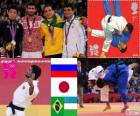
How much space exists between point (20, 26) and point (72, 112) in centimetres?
162

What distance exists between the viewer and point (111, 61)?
4.54 m

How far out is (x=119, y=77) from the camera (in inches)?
179

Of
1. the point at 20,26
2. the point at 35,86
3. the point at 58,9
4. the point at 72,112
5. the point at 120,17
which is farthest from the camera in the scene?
the point at 58,9

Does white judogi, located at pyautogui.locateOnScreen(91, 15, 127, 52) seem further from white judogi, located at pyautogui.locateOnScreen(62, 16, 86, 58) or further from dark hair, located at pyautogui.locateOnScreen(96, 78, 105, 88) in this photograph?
white judogi, located at pyautogui.locateOnScreen(62, 16, 86, 58)

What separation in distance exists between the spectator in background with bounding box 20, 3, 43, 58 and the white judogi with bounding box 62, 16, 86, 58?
0.36 metres

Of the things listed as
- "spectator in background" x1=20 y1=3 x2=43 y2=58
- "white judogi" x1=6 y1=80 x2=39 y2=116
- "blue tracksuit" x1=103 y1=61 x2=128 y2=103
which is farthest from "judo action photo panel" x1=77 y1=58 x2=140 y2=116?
"spectator in background" x1=20 y1=3 x2=43 y2=58

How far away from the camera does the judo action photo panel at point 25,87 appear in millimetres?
4062

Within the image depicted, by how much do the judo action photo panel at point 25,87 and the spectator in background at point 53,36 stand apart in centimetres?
82

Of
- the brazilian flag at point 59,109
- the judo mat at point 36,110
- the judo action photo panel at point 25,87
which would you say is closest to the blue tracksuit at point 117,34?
the judo action photo panel at point 25,87

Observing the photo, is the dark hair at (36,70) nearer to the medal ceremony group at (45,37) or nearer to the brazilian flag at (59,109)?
the brazilian flag at (59,109)

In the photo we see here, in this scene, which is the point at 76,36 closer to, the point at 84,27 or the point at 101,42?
the point at 84,27

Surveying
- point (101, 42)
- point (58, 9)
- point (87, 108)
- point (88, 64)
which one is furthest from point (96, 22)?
point (58, 9)

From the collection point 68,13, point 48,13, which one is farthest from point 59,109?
point 48,13

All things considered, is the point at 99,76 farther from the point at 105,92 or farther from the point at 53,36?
the point at 53,36
